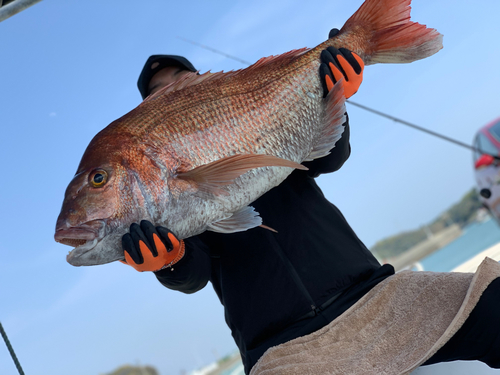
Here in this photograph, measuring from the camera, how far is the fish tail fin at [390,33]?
2.02 metres

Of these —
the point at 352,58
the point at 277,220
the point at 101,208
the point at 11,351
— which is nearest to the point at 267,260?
the point at 277,220

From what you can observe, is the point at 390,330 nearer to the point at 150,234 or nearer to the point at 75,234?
the point at 150,234

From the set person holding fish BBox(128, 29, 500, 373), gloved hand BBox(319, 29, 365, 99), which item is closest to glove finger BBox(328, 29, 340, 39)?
person holding fish BBox(128, 29, 500, 373)

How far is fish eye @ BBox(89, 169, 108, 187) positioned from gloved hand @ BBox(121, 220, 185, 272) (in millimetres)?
222

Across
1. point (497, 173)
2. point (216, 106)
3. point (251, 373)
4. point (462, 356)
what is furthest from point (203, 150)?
point (497, 173)

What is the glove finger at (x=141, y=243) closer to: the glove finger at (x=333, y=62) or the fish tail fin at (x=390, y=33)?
the glove finger at (x=333, y=62)

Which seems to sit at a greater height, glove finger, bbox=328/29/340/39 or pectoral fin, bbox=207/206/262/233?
glove finger, bbox=328/29/340/39

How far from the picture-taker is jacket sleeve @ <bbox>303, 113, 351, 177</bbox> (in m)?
2.13

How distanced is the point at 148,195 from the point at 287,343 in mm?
883

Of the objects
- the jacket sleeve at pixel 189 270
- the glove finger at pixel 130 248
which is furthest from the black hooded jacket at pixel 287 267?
the glove finger at pixel 130 248

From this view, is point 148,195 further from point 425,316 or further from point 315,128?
point 425,316

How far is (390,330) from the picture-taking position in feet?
5.62

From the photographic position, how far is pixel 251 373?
1.76 metres

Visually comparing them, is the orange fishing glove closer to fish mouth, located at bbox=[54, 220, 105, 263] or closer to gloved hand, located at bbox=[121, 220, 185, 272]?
gloved hand, located at bbox=[121, 220, 185, 272]
